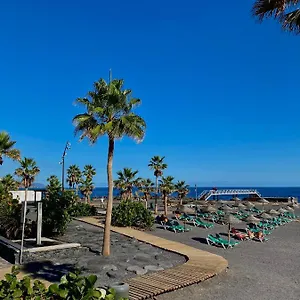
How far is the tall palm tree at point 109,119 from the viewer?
→ 13031 mm

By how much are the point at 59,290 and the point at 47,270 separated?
833 cm

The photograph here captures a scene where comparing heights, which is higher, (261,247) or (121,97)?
(121,97)

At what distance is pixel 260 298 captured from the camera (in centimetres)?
938

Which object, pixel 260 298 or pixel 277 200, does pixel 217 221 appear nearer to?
pixel 260 298

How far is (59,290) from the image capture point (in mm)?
3965

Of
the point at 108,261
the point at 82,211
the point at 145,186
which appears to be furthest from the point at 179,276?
the point at 145,186

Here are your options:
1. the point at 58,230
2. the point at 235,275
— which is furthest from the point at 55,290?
the point at 58,230

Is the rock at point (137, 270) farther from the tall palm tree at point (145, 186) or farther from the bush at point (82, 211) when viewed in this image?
the tall palm tree at point (145, 186)

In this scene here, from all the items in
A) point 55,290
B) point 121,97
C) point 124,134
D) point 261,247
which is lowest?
point 261,247

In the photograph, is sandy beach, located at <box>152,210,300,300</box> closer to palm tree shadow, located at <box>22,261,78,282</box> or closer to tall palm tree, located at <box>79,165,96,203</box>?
palm tree shadow, located at <box>22,261,78,282</box>

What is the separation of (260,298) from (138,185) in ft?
130

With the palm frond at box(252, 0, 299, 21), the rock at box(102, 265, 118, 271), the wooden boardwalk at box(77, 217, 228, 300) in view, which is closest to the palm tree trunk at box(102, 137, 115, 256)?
the rock at box(102, 265, 118, 271)

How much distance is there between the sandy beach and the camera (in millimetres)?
9602

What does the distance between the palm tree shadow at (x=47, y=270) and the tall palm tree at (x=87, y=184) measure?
126 ft
